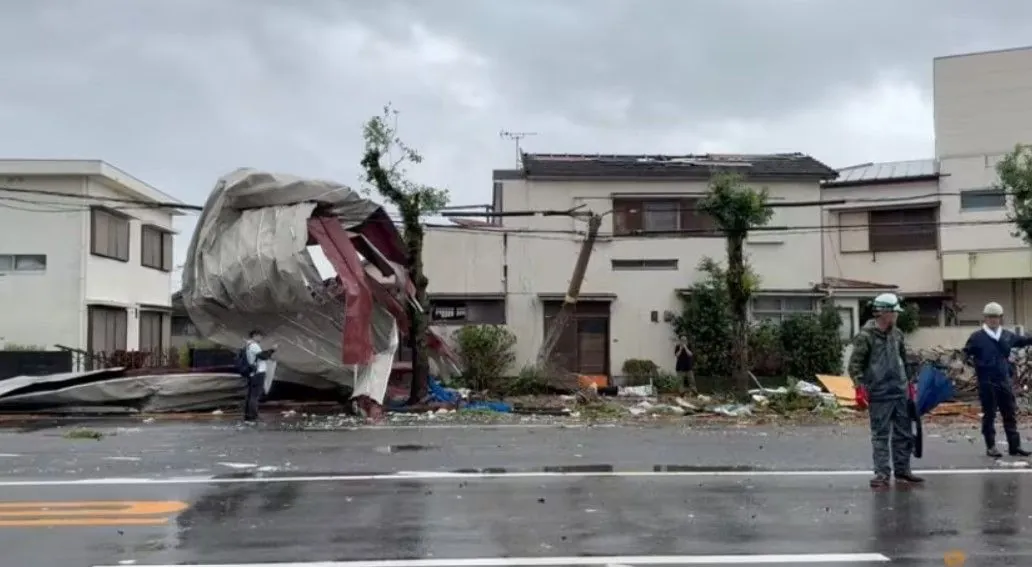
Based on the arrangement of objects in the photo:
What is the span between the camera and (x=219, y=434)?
46.8 ft

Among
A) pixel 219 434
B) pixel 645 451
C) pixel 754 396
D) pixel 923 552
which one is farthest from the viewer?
pixel 754 396

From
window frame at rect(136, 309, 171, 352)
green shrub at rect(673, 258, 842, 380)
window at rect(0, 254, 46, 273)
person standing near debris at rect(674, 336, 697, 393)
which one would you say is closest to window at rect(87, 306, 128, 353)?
window frame at rect(136, 309, 171, 352)

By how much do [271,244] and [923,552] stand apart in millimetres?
13305

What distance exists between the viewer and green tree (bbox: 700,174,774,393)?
20.6m

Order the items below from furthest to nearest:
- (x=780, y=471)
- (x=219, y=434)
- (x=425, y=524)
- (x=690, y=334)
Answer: (x=690, y=334)
(x=219, y=434)
(x=780, y=471)
(x=425, y=524)

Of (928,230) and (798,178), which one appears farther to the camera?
(928,230)

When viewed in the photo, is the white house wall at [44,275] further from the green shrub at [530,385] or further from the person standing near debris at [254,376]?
the green shrub at [530,385]

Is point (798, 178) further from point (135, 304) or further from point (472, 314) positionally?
point (135, 304)

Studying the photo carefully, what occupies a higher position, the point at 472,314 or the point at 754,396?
the point at 472,314

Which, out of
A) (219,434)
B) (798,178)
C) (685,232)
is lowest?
(219,434)

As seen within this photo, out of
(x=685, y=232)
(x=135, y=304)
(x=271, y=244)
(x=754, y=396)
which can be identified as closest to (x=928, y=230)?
(x=685, y=232)

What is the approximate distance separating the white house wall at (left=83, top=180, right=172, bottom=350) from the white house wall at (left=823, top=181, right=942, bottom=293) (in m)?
21.7

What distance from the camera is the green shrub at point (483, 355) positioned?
22.7 metres

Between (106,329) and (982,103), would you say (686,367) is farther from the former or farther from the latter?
(106,329)
